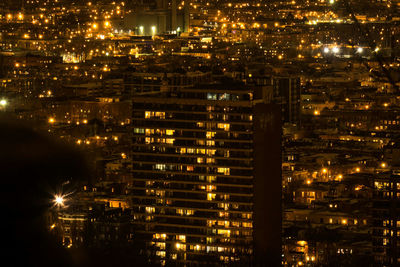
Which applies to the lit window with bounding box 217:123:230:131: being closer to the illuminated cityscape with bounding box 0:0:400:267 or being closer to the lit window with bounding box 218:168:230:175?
the illuminated cityscape with bounding box 0:0:400:267

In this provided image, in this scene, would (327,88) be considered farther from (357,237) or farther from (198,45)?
(357,237)

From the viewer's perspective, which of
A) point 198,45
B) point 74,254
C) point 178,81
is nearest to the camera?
point 74,254

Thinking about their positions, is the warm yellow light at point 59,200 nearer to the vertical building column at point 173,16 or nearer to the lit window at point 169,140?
the lit window at point 169,140

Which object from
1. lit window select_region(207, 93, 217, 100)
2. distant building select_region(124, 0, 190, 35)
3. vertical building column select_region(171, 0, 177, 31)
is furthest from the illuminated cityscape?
vertical building column select_region(171, 0, 177, 31)

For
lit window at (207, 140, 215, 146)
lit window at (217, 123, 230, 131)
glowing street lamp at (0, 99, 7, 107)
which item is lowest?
glowing street lamp at (0, 99, 7, 107)

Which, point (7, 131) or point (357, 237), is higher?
point (7, 131)

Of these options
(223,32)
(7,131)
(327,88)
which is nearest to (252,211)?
(7,131)

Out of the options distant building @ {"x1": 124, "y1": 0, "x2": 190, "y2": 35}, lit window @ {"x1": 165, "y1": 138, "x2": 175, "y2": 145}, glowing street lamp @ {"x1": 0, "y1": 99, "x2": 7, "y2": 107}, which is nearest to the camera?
lit window @ {"x1": 165, "y1": 138, "x2": 175, "y2": 145}

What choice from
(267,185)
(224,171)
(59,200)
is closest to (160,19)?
(59,200)
